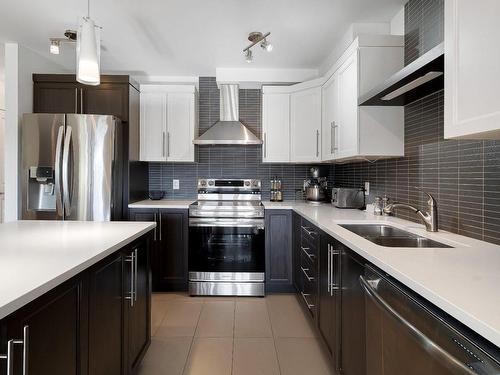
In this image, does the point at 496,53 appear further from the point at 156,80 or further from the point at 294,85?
the point at 156,80

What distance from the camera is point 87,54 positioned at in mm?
1535

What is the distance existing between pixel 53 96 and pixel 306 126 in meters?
2.66

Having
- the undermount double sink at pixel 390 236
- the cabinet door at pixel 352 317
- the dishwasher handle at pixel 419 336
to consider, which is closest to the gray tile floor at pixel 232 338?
the cabinet door at pixel 352 317

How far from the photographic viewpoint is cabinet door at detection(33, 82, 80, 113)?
10.0 ft

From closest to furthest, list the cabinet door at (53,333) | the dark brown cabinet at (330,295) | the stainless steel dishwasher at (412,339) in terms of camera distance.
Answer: the stainless steel dishwasher at (412,339)
the cabinet door at (53,333)
the dark brown cabinet at (330,295)

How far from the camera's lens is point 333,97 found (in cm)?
270

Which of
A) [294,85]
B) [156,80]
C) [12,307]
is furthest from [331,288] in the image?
[156,80]

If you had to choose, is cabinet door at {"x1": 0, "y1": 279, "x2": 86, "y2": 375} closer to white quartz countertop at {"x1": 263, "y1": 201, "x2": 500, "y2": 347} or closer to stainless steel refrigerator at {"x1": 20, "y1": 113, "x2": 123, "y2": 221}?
white quartz countertop at {"x1": 263, "y1": 201, "x2": 500, "y2": 347}

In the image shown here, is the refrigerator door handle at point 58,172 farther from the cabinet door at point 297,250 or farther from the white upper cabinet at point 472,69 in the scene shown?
the white upper cabinet at point 472,69

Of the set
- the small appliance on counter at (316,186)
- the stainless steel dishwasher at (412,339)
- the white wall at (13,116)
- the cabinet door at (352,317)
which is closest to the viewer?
the stainless steel dishwasher at (412,339)

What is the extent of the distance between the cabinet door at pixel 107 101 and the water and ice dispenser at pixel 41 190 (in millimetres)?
747

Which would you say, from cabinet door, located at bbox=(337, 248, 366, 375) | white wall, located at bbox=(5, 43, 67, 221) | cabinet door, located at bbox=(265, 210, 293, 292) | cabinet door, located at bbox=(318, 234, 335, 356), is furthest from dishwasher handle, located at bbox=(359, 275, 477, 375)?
white wall, located at bbox=(5, 43, 67, 221)

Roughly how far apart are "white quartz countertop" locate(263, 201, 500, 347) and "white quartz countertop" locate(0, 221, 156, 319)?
1.08m

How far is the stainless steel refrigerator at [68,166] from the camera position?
2.79 meters
